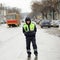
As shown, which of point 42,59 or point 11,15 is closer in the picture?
point 42,59

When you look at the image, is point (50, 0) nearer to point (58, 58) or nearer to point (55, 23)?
point (55, 23)

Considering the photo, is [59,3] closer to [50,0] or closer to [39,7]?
[50,0]

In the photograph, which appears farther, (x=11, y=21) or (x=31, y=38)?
(x=11, y=21)

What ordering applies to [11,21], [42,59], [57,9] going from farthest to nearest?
[57,9] → [11,21] → [42,59]

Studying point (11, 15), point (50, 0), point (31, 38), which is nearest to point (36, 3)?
point (50, 0)

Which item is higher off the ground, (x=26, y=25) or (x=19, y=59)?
(x=26, y=25)

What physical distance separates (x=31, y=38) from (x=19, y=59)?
1.16 metres

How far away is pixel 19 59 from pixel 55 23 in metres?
47.7

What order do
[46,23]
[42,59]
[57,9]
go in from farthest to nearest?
[57,9] → [46,23] → [42,59]

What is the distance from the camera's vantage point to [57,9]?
90.3 metres

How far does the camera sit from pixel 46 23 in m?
57.5

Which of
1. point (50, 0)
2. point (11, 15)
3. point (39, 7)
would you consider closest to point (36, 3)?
point (39, 7)

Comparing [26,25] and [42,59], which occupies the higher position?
[26,25]

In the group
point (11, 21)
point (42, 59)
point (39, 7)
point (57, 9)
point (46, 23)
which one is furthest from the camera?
point (39, 7)
